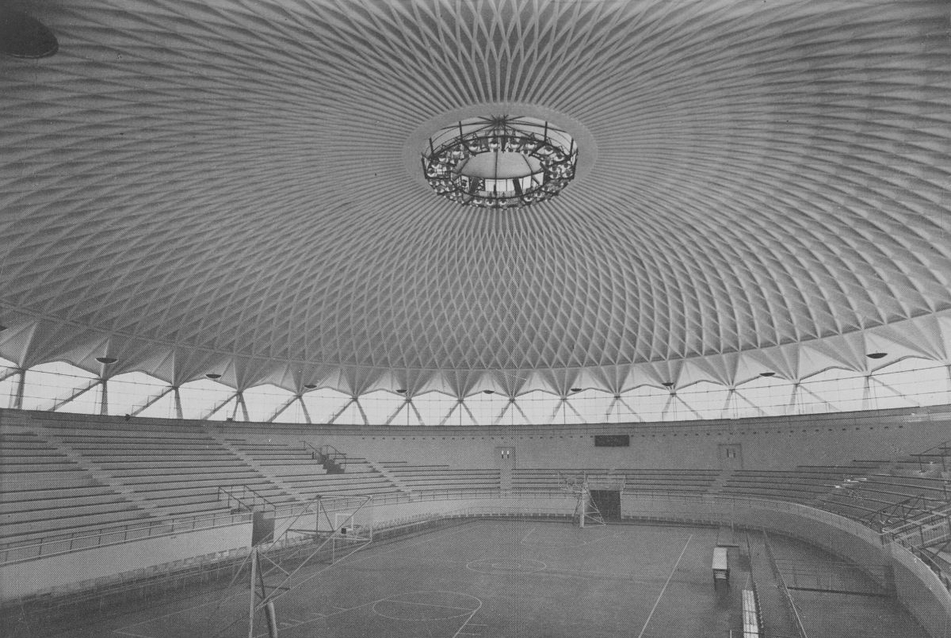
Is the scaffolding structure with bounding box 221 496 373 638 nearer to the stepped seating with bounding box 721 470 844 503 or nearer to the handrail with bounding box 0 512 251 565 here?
the handrail with bounding box 0 512 251 565

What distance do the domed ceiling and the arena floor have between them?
16698 millimetres

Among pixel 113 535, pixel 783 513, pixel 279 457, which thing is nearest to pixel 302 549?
pixel 113 535

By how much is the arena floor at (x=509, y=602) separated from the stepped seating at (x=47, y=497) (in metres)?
7.13

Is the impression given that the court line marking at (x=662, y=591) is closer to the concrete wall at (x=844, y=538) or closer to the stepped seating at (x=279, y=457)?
the concrete wall at (x=844, y=538)

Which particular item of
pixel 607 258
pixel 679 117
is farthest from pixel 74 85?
pixel 607 258

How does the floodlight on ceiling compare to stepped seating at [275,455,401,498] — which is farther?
stepped seating at [275,455,401,498]

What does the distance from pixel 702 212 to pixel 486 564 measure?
20.9 metres

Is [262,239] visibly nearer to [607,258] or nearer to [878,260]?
[607,258]

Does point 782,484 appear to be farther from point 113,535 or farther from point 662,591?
point 113,535

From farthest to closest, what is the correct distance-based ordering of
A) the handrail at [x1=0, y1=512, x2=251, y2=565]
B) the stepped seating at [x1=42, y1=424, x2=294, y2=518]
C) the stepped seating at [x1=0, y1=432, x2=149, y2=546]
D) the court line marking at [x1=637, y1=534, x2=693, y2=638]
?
the stepped seating at [x1=42, y1=424, x2=294, y2=518] → the stepped seating at [x1=0, y1=432, x2=149, y2=546] → the handrail at [x1=0, y1=512, x2=251, y2=565] → the court line marking at [x1=637, y1=534, x2=693, y2=638]

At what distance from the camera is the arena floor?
1886 cm

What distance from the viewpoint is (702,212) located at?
32438 mm

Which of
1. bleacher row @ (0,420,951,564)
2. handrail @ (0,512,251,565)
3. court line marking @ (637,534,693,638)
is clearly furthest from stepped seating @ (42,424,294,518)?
court line marking @ (637,534,693,638)

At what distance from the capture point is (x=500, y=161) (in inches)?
1211
